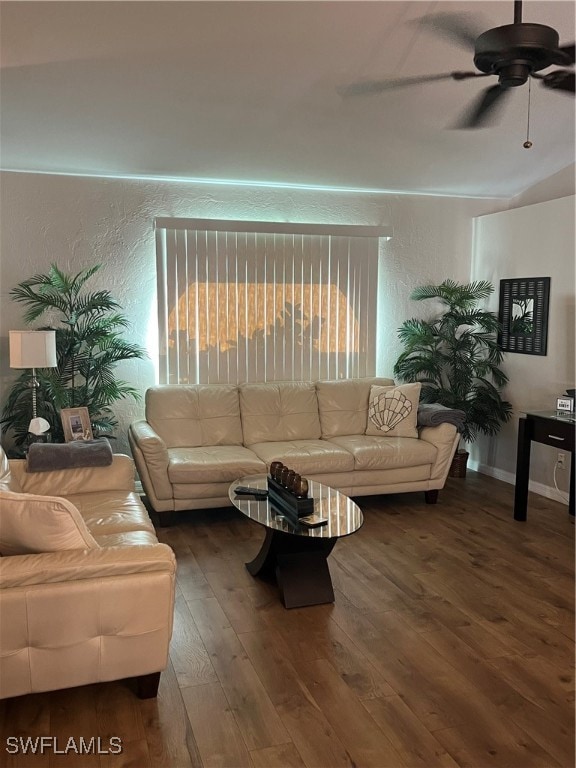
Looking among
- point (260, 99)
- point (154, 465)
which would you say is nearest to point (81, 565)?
point (154, 465)

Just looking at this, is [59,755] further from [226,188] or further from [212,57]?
[226,188]

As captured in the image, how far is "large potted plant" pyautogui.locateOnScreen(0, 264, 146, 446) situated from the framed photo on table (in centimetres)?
8

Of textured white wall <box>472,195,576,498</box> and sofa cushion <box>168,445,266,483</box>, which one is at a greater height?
textured white wall <box>472,195,576,498</box>

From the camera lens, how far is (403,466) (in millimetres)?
4891

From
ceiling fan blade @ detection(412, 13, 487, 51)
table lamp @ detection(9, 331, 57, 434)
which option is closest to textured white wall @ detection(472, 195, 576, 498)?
ceiling fan blade @ detection(412, 13, 487, 51)

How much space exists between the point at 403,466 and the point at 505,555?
1.08 metres

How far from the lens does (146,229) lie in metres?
5.26

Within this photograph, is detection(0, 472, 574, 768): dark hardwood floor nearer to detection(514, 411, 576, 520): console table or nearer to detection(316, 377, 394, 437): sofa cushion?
detection(514, 411, 576, 520): console table

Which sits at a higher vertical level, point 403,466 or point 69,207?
point 69,207

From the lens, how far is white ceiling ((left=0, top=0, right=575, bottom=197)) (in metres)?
3.31

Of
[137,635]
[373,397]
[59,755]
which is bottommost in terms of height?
[59,755]

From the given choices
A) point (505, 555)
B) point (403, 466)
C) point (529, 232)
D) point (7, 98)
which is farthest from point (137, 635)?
point (529, 232)

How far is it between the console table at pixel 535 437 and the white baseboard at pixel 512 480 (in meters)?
0.30

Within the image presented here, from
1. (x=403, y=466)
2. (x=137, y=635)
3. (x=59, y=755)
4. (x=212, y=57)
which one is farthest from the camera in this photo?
(x=403, y=466)
